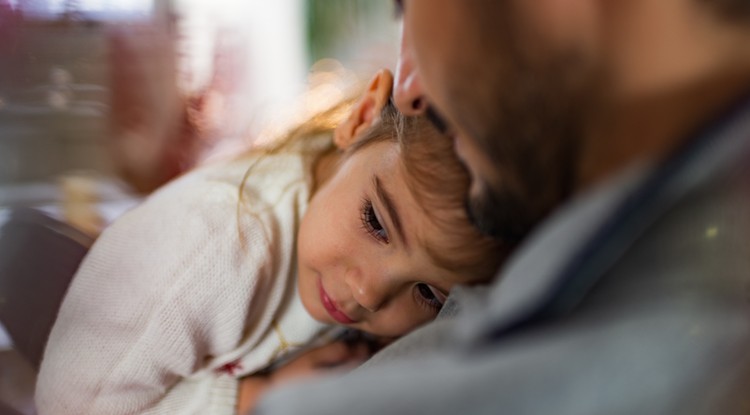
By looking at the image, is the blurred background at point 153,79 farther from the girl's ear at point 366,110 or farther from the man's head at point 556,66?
the man's head at point 556,66

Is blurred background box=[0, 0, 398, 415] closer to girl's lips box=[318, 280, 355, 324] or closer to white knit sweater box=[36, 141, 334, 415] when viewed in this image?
white knit sweater box=[36, 141, 334, 415]

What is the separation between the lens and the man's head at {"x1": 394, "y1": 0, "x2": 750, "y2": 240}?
195 millimetres

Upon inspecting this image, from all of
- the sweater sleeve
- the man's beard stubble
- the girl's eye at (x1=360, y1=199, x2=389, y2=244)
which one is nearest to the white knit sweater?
the sweater sleeve

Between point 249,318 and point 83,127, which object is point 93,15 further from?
point 249,318

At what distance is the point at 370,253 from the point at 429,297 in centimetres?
4

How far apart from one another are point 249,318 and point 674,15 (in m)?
0.37

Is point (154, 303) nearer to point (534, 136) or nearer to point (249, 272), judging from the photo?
point (249, 272)

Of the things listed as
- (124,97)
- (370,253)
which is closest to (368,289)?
(370,253)

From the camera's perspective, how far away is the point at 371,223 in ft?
1.30

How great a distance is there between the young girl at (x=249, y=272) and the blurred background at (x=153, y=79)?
57 millimetres

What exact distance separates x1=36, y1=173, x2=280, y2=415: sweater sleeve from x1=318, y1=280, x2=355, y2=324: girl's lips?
5 cm

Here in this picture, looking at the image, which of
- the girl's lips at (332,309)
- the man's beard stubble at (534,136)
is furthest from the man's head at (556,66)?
the girl's lips at (332,309)

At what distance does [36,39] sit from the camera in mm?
471

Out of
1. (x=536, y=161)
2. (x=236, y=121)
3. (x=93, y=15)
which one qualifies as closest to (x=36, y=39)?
(x=93, y=15)
